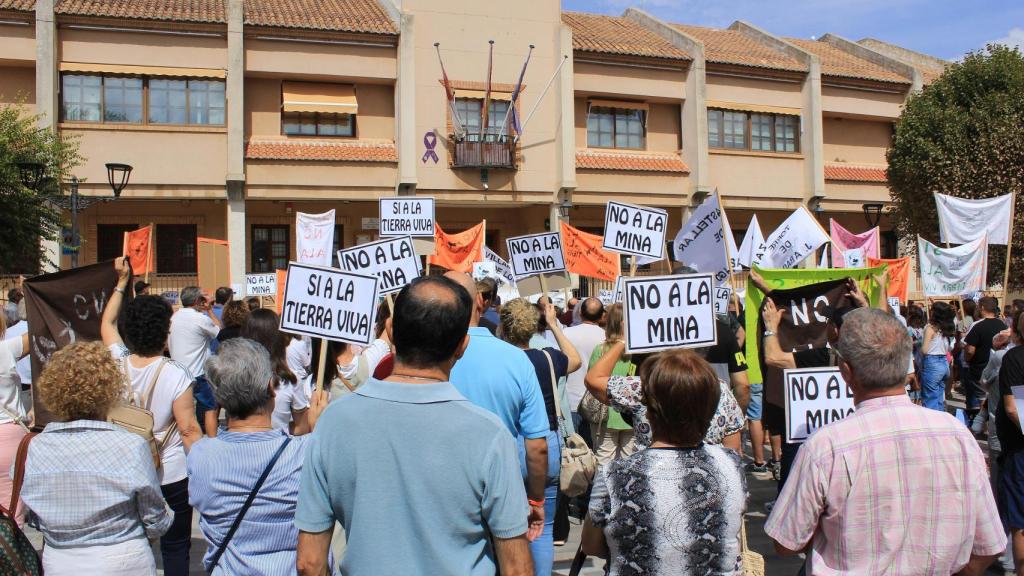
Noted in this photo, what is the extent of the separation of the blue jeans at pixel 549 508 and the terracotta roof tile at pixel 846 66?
1110 inches

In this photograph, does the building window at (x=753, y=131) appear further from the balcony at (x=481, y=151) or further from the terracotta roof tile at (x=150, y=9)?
the terracotta roof tile at (x=150, y=9)

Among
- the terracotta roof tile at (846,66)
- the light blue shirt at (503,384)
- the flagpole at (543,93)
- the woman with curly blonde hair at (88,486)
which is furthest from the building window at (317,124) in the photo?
the woman with curly blonde hair at (88,486)

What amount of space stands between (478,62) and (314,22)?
15.8 feet

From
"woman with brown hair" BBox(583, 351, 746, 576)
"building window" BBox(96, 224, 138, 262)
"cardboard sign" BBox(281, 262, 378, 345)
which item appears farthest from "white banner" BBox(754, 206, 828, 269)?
"building window" BBox(96, 224, 138, 262)

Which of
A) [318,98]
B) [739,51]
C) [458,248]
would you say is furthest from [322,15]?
[739,51]

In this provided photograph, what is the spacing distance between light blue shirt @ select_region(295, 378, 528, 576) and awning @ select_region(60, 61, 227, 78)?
22908 millimetres

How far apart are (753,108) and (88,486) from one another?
2820 centimetres

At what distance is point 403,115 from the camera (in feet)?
79.6

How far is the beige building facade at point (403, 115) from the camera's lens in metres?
22.7

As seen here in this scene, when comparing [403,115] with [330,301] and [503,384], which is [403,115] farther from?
[503,384]

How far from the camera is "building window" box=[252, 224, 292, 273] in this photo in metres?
25.8

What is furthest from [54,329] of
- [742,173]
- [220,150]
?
→ [742,173]

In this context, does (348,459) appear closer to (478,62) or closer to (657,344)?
(657,344)

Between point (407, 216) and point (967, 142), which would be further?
point (967, 142)
